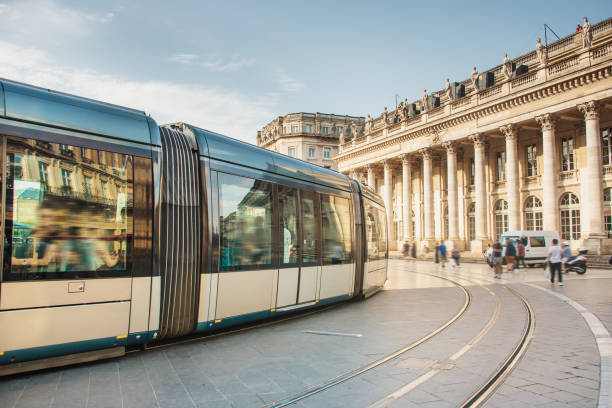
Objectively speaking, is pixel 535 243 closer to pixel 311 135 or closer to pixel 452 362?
pixel 452 362

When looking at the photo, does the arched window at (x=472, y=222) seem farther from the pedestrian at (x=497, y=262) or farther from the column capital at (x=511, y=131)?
the pedestrian at (x=497, y=262)

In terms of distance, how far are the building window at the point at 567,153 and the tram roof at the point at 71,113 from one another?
32481 millimetres

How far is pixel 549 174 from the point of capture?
29.5 metres

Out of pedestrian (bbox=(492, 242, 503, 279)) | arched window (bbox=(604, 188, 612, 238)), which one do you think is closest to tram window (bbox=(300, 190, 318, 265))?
pedestrian (bbox=(492, 242, 503, 279))

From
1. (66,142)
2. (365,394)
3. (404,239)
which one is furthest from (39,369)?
(404,239)

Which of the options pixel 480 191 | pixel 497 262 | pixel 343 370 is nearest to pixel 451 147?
pixel 480 191

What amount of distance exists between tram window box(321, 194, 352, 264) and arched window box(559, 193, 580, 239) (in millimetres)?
26059

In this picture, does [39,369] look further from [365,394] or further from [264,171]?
[264,171]

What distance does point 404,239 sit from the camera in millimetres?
43719

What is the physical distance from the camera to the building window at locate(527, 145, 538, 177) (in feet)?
110

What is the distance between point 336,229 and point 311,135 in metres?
61.2

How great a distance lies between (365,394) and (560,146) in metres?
33.2

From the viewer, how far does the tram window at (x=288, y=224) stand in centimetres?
788

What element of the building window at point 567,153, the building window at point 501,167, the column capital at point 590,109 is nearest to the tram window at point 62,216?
the column capital at point 590,109
